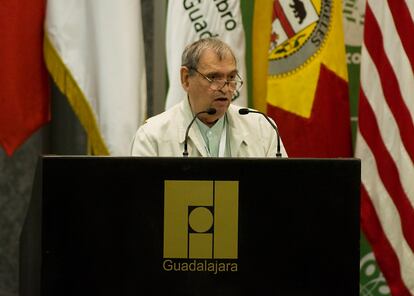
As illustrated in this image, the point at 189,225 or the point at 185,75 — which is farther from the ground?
the point at 185,75

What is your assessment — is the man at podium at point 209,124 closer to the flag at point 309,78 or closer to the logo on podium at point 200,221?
the flag at point 309,78

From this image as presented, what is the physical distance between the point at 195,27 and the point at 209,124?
1.08 meters

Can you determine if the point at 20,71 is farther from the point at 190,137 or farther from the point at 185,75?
the point at 190,137

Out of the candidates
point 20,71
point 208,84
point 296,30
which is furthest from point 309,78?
point 20,71

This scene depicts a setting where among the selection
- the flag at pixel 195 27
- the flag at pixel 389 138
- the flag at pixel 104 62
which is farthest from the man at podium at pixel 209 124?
the flag at pixel 389 138

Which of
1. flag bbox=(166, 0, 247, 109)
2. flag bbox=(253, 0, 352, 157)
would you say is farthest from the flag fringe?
flag bbox=(253, 0, 352, 157)

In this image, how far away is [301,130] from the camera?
4699 mm

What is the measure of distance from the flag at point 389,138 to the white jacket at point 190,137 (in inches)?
44.8

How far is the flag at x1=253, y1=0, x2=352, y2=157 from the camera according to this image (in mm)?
4680

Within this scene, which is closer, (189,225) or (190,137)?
(189,225)

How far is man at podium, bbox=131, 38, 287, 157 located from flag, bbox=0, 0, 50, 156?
125 cm

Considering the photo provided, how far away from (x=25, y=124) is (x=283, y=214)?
2674 mm

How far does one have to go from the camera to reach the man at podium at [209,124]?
11.8ft

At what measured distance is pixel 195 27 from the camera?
182 inches
